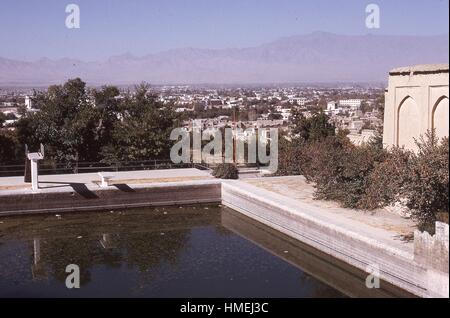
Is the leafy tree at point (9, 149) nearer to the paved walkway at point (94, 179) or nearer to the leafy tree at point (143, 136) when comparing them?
the paved walkway at point (94, 179)

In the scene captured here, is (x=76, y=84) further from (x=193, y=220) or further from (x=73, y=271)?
(x=73, y=271)

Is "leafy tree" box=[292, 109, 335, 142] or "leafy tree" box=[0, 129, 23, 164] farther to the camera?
"leafy tree" box=[292, 109, 335, 142]

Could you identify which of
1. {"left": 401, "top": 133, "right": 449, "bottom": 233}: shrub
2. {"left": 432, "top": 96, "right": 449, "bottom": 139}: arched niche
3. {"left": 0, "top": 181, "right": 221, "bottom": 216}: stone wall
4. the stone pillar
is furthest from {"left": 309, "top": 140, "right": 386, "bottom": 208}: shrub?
the stone pillar

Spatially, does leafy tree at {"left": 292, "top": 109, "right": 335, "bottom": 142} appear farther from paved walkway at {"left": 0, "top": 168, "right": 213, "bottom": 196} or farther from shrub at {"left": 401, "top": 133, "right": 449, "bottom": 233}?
shrub at {"left": 401, "top": 133, "right": 449, "bottom": 233}

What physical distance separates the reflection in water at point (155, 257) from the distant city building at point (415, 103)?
5749mm

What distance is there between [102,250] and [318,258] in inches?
248

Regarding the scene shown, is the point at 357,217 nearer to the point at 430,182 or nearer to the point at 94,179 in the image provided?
the point at 430,182

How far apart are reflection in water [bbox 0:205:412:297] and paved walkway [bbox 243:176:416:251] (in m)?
1.38

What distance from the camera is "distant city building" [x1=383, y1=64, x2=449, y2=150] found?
19.1 meters

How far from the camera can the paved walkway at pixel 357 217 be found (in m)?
15.7

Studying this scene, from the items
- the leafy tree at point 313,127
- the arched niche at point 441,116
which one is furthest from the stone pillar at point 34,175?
the arched niche at point 441,116
